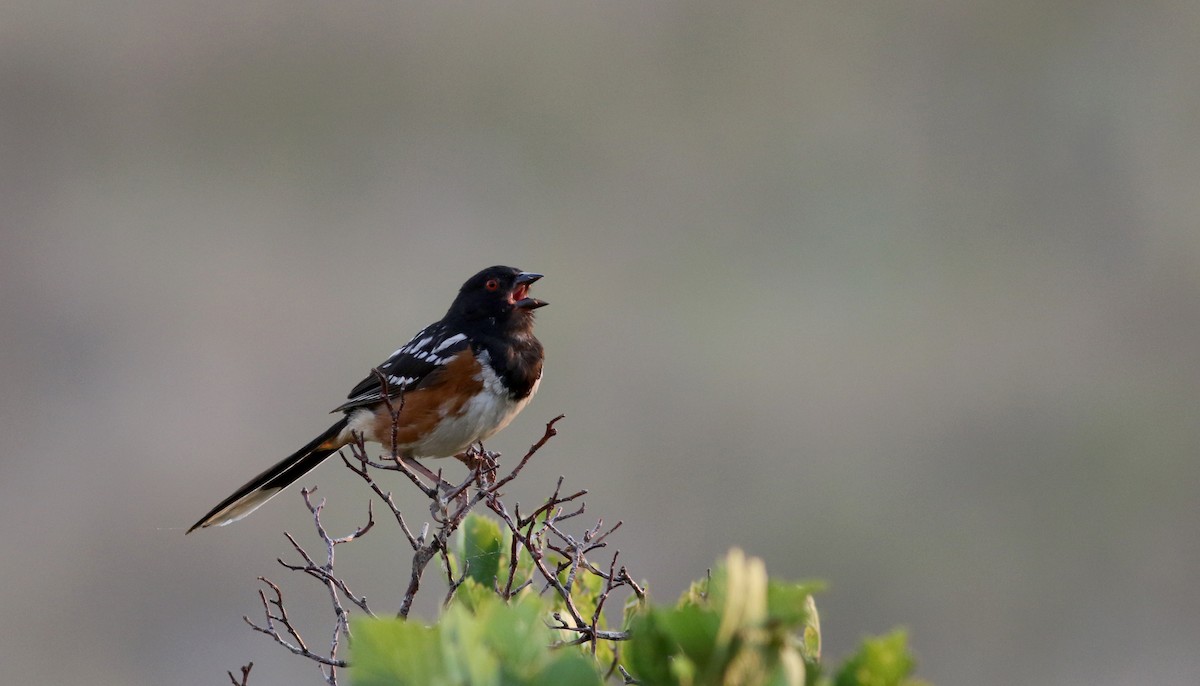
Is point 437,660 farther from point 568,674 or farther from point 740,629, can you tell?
point 740,629

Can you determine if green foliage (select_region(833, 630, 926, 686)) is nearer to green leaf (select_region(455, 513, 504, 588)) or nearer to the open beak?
green leaf (select_region(455, 513, 504, 588))

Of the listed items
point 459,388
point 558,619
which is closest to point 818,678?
point 558,619

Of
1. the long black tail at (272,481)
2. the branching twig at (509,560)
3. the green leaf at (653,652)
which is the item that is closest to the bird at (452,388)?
the long black tail at (272,481)

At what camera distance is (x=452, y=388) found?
3.72m

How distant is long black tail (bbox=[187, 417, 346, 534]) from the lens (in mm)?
3605

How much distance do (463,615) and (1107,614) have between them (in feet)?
60.1

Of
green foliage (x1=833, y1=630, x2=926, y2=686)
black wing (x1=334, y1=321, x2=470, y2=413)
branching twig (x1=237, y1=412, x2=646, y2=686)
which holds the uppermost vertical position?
black wing (x1=334, y1=321, x2=470, y2=413)

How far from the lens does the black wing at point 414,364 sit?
3.84m

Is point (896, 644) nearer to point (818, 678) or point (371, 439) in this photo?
point (818, 678)

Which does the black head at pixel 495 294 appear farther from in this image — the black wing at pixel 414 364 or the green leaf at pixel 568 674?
the green leaf at pixel 568 674

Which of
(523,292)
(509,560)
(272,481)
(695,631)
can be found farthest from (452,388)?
(695,631)

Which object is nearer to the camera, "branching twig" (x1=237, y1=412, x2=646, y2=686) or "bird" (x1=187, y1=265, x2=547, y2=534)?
"branching twig" (x1=237, y1=412, x2=646, y2=686)

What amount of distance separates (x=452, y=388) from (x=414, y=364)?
0.28m

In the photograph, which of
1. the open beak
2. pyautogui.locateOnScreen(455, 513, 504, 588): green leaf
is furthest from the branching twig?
the open beak
